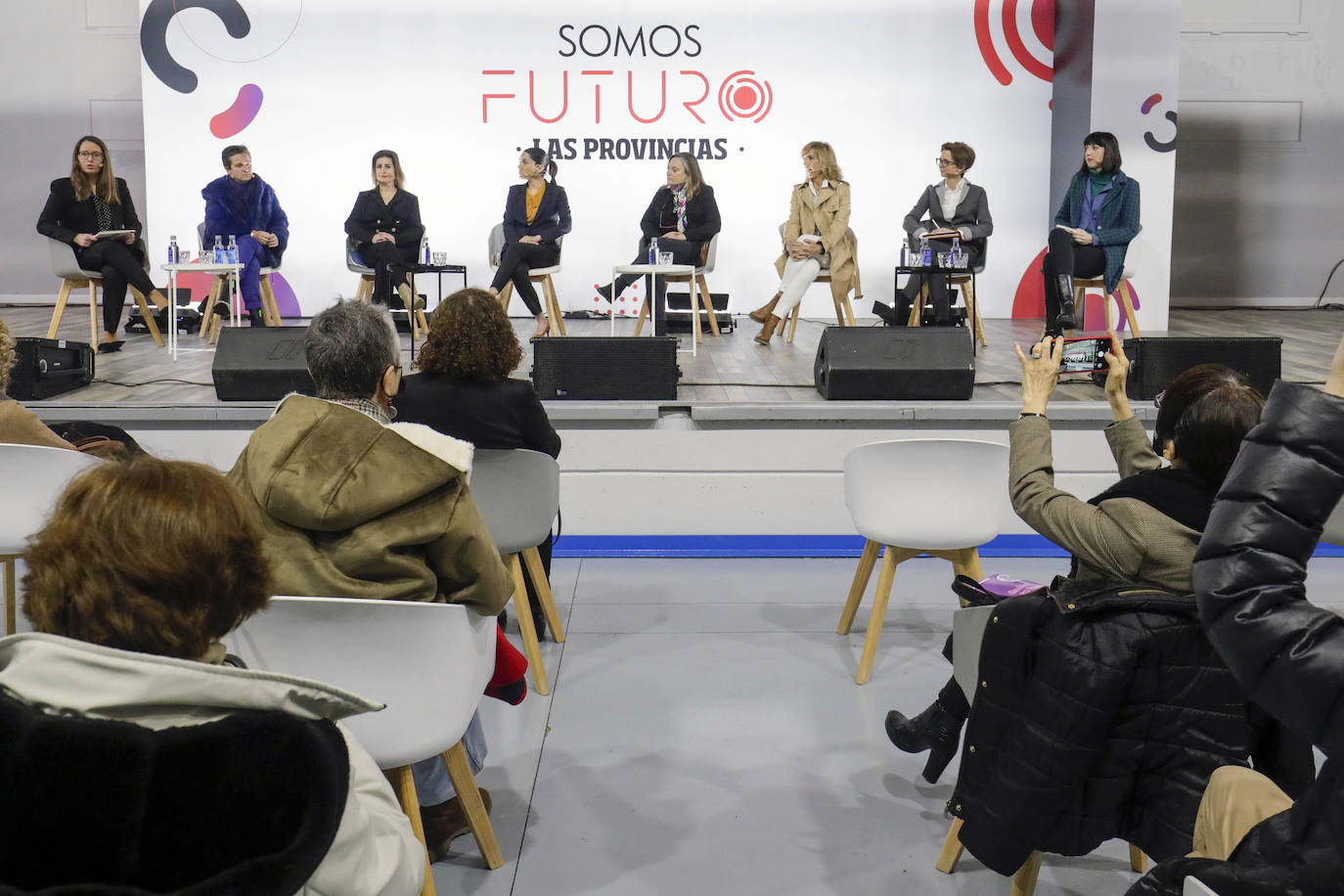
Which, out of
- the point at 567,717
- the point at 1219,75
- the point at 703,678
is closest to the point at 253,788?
the point at 567,717

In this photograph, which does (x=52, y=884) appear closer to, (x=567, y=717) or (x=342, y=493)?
(x=342, y=493)

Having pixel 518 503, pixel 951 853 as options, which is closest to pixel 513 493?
pixel 518 503

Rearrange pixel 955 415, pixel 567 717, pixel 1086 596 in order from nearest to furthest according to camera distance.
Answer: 1. pixel 1086 596
2. pixel 567 717
3. pixel 955 415

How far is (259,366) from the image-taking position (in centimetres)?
505

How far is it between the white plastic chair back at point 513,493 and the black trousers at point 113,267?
14.5ft

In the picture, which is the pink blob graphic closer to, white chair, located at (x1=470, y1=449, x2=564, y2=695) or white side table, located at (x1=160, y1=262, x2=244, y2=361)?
white side table, located at (x1=160, y1=262, x2=244, y2=361)

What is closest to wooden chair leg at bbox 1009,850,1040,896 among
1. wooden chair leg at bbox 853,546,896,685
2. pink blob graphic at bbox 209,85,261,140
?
wooden chair leg at bbox 853,546,896,685

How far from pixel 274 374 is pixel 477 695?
3.17m

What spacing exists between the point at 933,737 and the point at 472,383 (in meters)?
1.45

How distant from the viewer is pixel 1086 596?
187 centimetres

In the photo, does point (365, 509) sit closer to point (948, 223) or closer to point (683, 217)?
point (683, 217)

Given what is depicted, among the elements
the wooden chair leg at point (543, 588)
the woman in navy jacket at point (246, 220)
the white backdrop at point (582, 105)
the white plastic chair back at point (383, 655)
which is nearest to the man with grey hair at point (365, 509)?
the white plastic chair back at point (383, 655)

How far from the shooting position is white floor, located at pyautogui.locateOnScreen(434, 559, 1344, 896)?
7.85ft

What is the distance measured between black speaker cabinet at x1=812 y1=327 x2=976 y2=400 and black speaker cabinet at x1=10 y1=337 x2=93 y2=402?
315 centimetres
